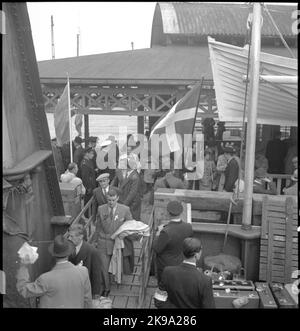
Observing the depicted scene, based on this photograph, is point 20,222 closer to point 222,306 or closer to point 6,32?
point 6,32

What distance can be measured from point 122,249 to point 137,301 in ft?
2.48

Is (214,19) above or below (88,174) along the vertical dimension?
above

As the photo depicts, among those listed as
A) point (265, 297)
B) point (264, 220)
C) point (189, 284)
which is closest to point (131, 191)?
point (264, 220)

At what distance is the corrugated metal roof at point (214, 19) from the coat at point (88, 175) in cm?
839

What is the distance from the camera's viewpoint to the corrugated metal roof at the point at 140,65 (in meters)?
10.9

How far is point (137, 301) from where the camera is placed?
19.1ft

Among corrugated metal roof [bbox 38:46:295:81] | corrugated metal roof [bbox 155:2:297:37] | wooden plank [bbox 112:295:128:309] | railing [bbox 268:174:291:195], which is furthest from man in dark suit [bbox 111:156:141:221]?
corrugated metal roof [bbox 155:2:297:37]

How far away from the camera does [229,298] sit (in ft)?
17.2

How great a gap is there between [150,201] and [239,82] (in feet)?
12.2

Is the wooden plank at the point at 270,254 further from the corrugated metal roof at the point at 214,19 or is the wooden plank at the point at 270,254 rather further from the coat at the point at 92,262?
the corrugated metal roof at the point at 214,19

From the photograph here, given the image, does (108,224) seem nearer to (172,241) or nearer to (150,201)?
(172,241)

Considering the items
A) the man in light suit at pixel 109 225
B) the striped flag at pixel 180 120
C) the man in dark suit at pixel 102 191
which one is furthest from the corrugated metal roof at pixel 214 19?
the man in light suit at pixel 109 225

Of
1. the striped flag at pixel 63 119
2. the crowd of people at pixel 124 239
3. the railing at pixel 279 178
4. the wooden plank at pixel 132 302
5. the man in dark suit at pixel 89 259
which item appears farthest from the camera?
the railing at pixel 279 178

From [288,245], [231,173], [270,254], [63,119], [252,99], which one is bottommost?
[270,254]
